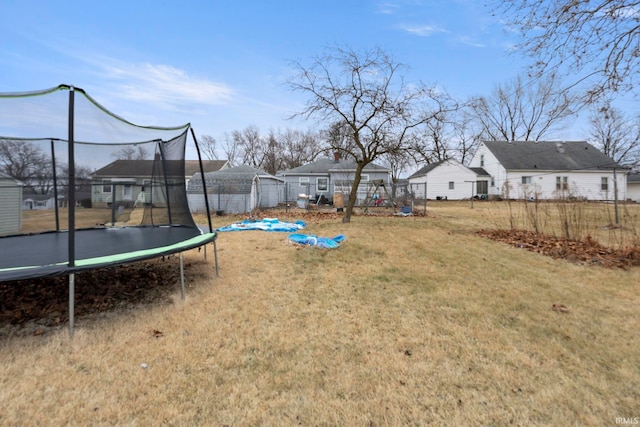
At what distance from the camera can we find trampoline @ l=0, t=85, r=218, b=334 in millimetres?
3184

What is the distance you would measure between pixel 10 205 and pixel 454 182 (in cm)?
3049

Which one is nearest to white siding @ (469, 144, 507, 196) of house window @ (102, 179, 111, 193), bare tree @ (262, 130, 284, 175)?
bare tree @ (262, 130, 284, 175)

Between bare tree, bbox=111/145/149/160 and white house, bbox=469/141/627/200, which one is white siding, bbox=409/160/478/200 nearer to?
white house, bbox=469/141/627/200

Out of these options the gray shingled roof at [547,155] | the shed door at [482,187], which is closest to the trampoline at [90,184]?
the gray shingled roof at [547,155]

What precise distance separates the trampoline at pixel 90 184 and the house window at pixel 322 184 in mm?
18188

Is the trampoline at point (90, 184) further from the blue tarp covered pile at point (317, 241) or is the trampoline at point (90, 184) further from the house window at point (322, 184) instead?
the house window at point (322, 184)

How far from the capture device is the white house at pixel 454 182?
93.6ft

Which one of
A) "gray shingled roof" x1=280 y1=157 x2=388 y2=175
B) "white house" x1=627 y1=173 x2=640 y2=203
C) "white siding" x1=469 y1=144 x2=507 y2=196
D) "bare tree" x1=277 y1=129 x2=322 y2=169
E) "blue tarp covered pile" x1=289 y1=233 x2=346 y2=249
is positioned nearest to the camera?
"blue tarp covered pile" x1=289 y1=233 x2=346 y2=249

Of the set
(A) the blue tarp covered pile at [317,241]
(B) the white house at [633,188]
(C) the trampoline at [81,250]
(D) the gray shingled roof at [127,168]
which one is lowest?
(A) the blue tarp covered pile at [317,241]

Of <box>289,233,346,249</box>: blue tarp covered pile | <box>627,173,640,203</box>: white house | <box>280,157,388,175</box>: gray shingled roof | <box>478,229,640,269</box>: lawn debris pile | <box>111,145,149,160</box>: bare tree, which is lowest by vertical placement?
<box>478,229,640,269</box>: lawn debris pile

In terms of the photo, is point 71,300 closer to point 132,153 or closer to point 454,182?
point 132,153

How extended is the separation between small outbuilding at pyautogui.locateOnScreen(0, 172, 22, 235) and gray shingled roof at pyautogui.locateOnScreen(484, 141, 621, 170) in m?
31.4

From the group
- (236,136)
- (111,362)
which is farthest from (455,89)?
(236,136)

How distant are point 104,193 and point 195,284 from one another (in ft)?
9.13
